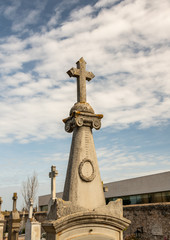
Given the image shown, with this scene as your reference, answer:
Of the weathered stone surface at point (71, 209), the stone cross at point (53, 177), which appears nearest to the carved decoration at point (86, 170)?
the weathered stone surface at point (71, 209)

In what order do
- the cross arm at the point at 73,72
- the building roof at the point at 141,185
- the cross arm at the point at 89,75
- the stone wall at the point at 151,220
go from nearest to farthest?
1. the cross arm at the point at 73,72
2. the cross arm at the point at 89,75
3. the stone wall at the point at 151,220
4. the building roof at the point at 141,185

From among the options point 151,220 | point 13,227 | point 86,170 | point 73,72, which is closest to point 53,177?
point 13,227

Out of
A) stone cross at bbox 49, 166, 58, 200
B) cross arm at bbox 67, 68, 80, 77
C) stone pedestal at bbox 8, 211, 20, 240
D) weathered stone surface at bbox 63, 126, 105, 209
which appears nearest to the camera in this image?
weathered stone surface at bbox 63, 126, 105, 209

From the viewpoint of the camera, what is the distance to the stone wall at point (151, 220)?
44.8 ft

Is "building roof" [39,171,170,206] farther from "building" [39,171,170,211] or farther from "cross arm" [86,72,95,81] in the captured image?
"cross arm" [86,72,95,81]

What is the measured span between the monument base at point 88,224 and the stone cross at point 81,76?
114 inches

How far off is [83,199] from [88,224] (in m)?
0.55

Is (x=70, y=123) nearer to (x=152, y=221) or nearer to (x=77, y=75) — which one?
(x=77, y=75)

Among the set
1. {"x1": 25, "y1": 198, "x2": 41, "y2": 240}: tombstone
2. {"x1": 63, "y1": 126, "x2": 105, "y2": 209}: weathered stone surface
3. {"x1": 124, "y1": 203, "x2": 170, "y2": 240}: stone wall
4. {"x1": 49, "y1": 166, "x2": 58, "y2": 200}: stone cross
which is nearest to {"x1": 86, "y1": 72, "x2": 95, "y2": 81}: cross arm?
{"x1": 63, "y1": 126, "x2": 105, "y2": 209}: weathered stone surface

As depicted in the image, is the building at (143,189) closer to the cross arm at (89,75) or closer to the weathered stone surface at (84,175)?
the weathered stone surface at (84,175)

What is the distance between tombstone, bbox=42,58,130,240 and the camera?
491 cm

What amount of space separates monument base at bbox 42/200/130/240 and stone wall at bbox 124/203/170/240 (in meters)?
9.58

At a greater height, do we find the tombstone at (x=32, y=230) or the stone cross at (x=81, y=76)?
the stone cross at (x=81, y=76)

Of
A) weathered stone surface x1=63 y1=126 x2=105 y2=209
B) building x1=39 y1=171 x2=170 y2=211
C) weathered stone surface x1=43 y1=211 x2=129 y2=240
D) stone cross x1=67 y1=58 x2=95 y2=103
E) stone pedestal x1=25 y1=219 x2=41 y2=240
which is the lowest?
stone pedestal x1=25 y1=219 x2=41 y2=240
